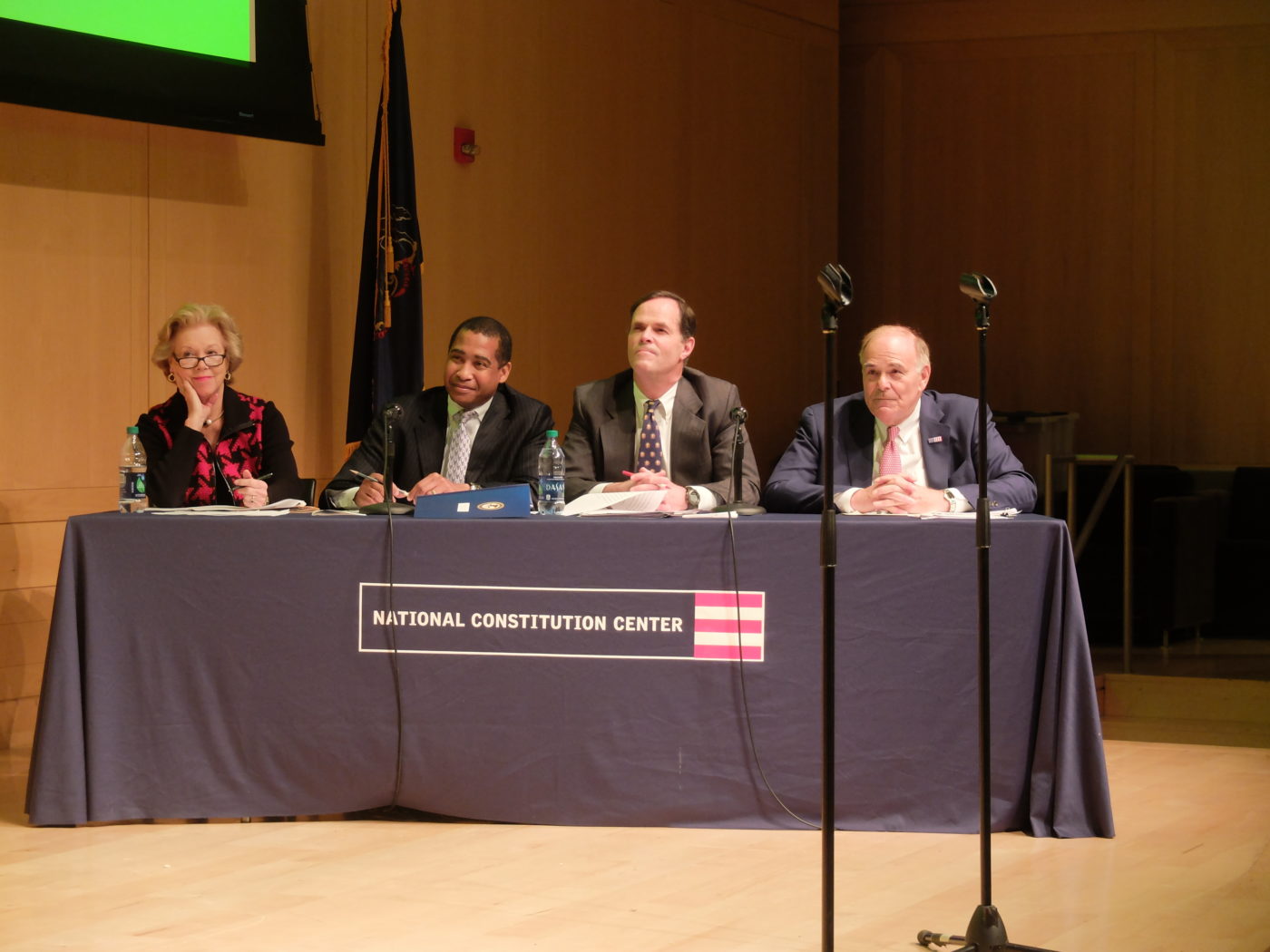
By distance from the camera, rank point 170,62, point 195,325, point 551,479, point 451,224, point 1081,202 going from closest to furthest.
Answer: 1. point 551,479
2. point 195,325
3. point 170,62
4. point 451,224
5. point 1081,202

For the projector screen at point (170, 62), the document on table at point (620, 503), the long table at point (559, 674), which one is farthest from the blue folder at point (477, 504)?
the projector screen at point (170, 62)

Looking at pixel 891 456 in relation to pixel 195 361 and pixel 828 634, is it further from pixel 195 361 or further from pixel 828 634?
pixel 195 361

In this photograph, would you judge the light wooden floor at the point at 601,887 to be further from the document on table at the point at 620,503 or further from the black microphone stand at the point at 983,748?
the document on table at the point at 620,503

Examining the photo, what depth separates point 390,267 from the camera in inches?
227

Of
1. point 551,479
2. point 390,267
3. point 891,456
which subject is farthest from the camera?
point 390,267

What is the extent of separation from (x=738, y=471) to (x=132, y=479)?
166 centimetres

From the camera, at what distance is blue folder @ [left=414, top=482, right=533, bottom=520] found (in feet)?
12.4

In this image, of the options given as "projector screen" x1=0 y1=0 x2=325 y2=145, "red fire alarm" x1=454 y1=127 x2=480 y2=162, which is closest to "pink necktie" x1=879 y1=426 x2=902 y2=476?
"projector screen" x1=0 y1=0 x2=325 y2=145

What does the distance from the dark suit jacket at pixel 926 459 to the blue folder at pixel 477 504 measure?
2.50ft

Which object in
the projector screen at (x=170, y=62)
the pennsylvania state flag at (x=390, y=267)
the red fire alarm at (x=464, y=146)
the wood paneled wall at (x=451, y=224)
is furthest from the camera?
the red fire alarm at (x=464, y=146)

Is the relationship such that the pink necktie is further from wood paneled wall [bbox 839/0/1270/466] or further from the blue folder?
wood paneled wall [bbox 839/0/1270/466]

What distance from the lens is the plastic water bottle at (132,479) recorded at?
4.06 meters

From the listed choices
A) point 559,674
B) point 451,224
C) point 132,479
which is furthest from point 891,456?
point 451,224

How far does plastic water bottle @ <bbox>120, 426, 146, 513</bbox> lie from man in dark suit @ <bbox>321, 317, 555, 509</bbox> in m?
0.53
